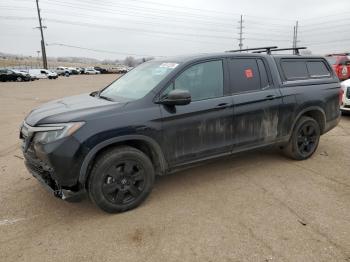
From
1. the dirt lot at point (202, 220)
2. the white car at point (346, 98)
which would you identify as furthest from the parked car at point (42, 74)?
the dirt lot at point (202, 220)

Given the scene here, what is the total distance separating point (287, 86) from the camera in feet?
15.9

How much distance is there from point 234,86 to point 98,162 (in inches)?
81.9

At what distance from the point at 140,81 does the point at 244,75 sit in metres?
1.45

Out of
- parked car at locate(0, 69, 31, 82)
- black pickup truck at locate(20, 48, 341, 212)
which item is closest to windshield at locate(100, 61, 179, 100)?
black pickup truck at locate(20, 48, 341, 212)

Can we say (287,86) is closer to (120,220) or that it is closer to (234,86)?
(234,86)

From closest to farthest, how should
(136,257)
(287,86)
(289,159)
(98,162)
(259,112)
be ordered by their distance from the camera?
1. (136,257)
2. (98,162)
3. (259,112)
4. (287,86)
5. (289,159)

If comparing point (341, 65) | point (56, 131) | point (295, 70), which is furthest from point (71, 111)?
point (341, 65)

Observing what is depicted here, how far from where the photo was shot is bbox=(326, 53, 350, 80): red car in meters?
14.1

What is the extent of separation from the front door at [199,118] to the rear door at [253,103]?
0.54 ft

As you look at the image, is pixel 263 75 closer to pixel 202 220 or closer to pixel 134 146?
pixel 134 146

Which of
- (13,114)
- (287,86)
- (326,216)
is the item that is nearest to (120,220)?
(326,216)

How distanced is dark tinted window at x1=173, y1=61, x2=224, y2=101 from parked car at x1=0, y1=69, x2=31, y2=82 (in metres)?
36.3

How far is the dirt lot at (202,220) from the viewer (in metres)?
2.92

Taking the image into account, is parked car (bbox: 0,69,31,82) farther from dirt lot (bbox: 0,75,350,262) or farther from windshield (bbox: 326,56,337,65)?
dirt lot (bbox: 0,75,350,262)
